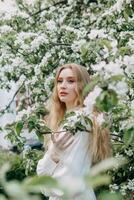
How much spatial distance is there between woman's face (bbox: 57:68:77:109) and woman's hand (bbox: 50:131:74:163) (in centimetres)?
26

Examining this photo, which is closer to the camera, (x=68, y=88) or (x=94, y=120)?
(x=94, y=120)

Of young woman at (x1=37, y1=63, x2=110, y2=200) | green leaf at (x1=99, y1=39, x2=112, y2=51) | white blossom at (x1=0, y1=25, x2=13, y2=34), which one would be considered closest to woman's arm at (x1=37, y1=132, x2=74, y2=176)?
young woman at (x1=37, y1=63, x2=110, y2=200)

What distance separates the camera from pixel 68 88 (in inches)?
131

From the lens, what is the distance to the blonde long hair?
3174 millimetres

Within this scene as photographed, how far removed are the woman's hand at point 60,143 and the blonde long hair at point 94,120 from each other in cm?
14

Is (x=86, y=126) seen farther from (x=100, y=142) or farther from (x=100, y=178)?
(x=100, y=178)

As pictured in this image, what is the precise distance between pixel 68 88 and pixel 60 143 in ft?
1.19

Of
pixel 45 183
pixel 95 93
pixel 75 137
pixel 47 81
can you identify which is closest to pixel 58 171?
pixel 75 137

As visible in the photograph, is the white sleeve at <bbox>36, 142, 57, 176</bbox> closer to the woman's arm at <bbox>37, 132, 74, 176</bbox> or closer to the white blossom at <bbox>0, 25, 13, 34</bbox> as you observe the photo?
the woman's arm at <bbox>37, 132, 74, 176</bbox>

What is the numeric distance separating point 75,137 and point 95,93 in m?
1.56

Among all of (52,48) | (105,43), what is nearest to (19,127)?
(105,43)

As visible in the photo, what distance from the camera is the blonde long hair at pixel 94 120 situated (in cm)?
317

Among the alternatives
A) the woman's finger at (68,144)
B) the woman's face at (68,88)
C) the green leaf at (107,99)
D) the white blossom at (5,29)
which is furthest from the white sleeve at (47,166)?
the white blossom at (5,29)

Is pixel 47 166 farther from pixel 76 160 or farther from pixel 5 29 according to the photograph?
pixel 5 29
